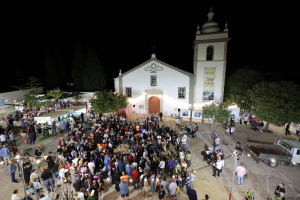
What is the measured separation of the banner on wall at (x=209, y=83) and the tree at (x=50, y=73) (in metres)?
32.6

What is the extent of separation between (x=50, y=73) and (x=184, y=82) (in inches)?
1214

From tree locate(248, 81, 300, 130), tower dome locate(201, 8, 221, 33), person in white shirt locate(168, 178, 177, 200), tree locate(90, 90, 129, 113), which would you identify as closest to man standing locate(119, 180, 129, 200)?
person in white shirt locate(168, 178, 177, 200)

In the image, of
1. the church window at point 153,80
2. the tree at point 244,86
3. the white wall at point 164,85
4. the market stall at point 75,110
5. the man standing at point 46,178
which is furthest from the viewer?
the church window at point 153,80

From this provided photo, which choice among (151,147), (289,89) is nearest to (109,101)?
(151,147)

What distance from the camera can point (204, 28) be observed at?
779 inches

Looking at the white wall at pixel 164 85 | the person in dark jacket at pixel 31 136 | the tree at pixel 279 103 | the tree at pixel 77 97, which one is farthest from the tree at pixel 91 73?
the tree at pixel 279 103

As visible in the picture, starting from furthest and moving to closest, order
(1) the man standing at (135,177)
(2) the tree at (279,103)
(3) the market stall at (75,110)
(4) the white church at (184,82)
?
(4) the white church at (184,82)
(3) the market stall at (75,110)
(2) the tree at (279,103)
(1) the man standing at (135,177)

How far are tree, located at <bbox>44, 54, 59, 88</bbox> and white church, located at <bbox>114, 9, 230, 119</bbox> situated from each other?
823 inches

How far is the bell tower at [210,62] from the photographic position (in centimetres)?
1912

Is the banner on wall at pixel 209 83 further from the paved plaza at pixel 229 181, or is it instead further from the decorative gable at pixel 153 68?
the paved plaza at pixel 229 181

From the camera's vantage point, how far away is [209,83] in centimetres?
2022

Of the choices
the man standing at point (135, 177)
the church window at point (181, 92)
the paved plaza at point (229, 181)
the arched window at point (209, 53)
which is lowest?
the paved plaza at point (229, 181)

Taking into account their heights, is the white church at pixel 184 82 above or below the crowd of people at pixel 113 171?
above

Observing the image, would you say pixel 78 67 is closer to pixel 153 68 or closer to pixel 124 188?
pixel 153 68
